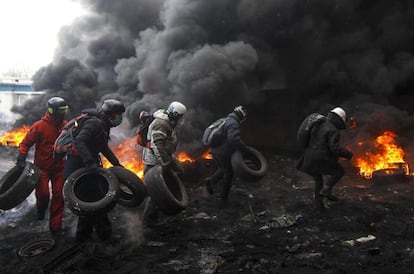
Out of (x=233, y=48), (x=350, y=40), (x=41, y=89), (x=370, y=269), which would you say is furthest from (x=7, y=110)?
(x=370, y=269)

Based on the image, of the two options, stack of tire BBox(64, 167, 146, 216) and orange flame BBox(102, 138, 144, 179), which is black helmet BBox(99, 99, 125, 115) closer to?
stack of tire BBox(64, 167, 146, 216)

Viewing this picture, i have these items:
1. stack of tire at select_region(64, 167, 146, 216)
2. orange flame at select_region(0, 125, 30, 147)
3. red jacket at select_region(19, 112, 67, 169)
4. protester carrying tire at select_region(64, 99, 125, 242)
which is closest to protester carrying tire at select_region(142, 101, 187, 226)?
stack of tire at select_region(64, 167, 146, 216)

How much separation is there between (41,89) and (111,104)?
1366 cm

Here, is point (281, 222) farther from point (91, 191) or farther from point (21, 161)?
point (21, 161)

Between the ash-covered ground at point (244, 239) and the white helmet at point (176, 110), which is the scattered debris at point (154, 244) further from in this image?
the white helmet at point (176, 110)

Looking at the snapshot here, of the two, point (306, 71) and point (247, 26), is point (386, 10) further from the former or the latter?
point (247, 26)

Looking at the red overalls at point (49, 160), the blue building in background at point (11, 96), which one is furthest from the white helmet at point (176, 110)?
the blue building in background at point (11, 96)

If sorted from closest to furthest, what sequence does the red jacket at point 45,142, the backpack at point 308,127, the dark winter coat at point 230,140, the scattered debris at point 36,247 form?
the scattered debris at point 36,247 < the red jacket at point 45,142 < the backpack at point 308,127 < the dark winter coat at point 230,140

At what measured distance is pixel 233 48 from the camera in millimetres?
11617

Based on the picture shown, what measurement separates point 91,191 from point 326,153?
395cm

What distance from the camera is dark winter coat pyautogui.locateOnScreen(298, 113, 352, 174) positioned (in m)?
5.84

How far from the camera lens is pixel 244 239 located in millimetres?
5125

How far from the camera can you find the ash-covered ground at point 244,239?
415cm

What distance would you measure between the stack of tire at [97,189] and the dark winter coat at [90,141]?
214 mm
